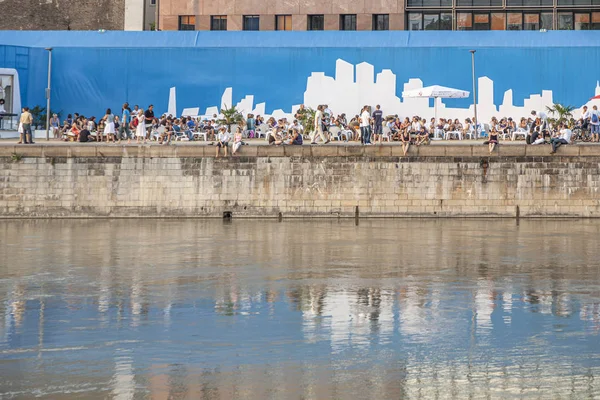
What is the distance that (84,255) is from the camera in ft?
102

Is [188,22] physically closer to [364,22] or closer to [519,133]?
[364,22]

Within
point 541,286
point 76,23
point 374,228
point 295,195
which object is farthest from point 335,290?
point 76,23

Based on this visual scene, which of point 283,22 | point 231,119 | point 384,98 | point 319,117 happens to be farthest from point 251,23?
point 319,117

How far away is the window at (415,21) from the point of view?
6097cm

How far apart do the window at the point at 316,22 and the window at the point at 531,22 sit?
11240mm

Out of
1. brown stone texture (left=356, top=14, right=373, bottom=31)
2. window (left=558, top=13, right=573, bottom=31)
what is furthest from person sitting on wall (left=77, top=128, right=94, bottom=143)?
window (left=558, top=13, right=573, bottom=31)

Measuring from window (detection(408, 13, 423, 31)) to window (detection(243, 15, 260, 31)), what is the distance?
825 cm

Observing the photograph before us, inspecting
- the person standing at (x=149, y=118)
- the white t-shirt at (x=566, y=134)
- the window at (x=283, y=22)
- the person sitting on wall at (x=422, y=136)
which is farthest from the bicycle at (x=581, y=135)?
the window at (x=283, y=22)

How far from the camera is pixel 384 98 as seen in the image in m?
52.2

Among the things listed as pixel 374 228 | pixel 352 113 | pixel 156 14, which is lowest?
pixel 374 228

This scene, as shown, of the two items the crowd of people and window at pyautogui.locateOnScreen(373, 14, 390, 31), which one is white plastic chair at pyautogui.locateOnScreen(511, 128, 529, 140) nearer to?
the crowd of people

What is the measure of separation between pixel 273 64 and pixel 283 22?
7931 millimetres

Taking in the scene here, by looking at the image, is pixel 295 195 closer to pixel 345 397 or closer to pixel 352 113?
pixel 352 113

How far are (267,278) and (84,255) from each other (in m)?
6.87
